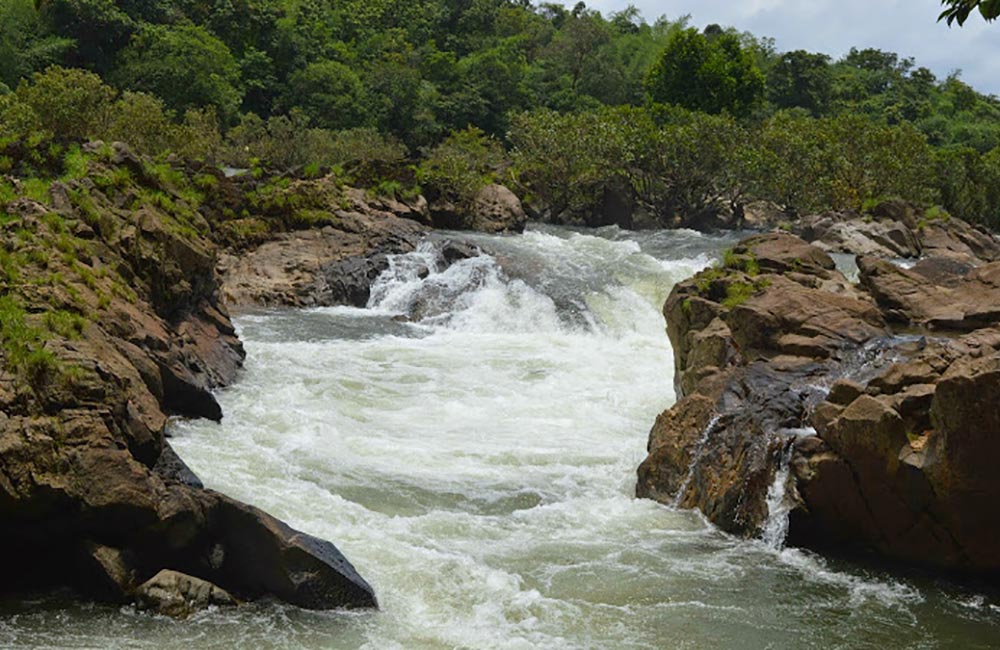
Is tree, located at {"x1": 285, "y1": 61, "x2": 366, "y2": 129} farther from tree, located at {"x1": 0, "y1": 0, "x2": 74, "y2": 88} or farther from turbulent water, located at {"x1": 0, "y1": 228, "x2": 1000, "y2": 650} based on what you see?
turbulent water, located at {"x1": 0, "y1": 228, "x2": 1000, "y2": 650}

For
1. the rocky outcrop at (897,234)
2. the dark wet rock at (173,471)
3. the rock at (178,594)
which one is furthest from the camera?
the rocky outcrop at (897,234)

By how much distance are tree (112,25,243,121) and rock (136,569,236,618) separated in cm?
3917

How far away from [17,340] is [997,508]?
26.8ft

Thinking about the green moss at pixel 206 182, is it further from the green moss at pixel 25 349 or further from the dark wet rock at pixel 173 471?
the dark wet rock at pixel 173 471

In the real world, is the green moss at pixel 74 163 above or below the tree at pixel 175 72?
below

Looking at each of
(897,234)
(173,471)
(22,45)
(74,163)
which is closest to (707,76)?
(897,234)

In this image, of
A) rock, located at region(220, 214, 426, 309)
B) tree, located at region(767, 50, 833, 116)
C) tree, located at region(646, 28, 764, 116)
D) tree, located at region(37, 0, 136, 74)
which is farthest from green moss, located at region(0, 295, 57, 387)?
tree, located at region(767, 50, 833, 116)

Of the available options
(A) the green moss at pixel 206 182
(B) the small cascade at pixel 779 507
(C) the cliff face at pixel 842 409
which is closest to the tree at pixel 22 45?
(A) the green moss at pixel 206 182

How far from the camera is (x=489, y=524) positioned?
33.1 ft

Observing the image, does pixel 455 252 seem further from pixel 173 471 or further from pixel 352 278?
pixel 173 471

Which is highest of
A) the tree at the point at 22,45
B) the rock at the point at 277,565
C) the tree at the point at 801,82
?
the tree at the point at 801,82

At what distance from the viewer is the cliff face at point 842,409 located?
9.01 metres

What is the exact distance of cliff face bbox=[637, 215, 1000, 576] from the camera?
901 centimetres

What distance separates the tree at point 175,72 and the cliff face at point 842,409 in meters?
35.9
